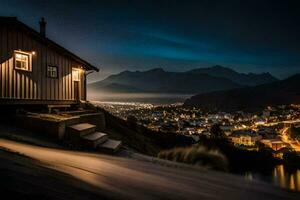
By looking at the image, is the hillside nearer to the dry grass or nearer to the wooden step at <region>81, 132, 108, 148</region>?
the dry grass

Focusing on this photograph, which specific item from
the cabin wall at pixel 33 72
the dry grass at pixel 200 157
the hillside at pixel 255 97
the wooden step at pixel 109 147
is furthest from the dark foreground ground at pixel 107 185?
the hillside at pixel 255 97

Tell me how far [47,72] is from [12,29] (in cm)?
333

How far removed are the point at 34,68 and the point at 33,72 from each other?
0.27 meters

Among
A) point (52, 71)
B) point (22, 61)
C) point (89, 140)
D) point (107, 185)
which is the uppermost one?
point (22, 61)

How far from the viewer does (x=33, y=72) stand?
59.2 feet

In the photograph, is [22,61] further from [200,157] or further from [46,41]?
[200,157]

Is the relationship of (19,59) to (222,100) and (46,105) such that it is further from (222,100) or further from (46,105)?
(222,100)

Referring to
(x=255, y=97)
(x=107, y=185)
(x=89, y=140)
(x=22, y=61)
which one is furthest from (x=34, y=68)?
(x=255, y=97)

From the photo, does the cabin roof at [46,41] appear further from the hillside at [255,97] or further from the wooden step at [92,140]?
the hillside at [255,97]

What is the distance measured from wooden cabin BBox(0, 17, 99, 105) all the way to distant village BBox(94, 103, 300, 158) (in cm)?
622

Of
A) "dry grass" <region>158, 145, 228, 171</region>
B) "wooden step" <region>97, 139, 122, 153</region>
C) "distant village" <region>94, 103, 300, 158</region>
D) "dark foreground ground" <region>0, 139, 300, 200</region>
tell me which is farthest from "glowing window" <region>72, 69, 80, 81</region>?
"dark foreground ground" <region>0, 139, 300, 200</region>

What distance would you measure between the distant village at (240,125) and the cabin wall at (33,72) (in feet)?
22.0

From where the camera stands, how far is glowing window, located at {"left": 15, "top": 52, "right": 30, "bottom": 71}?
1709cm

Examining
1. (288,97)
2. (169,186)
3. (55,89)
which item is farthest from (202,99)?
(169,186)
